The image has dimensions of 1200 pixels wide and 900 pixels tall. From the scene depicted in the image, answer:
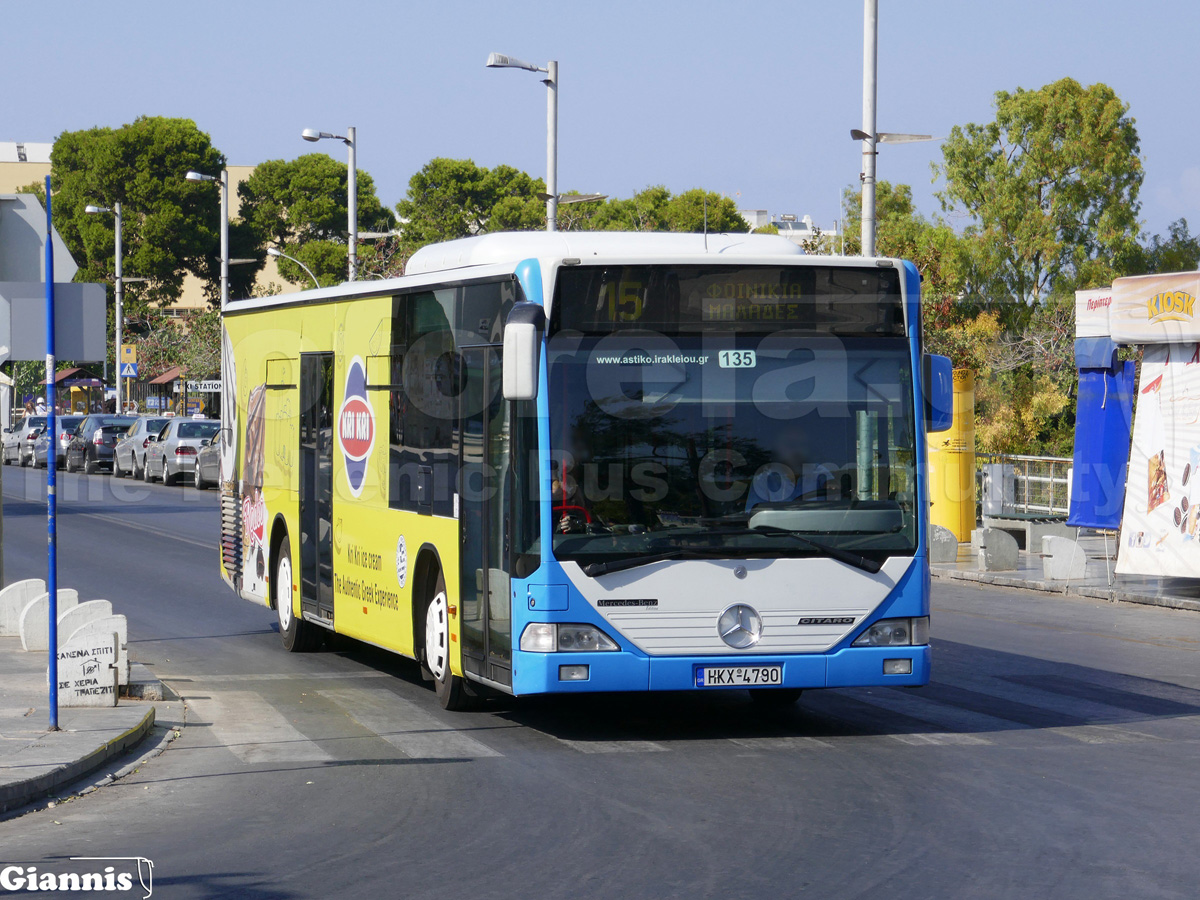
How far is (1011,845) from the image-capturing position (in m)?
6.86

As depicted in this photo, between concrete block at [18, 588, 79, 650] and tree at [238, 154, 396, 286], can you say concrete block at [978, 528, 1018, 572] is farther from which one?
tree at [238, 154, 396, 286]

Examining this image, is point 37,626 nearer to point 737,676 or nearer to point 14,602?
point 14,602

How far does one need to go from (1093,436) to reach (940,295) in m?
12.3

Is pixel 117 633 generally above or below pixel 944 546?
above

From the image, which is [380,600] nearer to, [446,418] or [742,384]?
[446,418]

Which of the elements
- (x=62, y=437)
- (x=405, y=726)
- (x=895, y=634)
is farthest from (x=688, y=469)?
(x=62, y=437)

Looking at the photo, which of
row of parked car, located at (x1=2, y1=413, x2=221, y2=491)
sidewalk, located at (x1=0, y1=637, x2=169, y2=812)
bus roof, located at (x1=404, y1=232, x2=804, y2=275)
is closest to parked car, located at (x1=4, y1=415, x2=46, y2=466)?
row of parked car, located at (x1=2, y1=413, x2=221, y2=491)

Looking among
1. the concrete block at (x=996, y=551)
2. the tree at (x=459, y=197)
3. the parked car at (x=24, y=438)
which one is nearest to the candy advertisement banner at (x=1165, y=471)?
the concrete block at (x=996, y=551)

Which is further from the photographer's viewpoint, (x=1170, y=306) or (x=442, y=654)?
(x=1170, y=306)

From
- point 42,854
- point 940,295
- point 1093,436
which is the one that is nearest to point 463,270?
point 42,854

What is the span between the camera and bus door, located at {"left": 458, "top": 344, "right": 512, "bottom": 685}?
30.9 ft

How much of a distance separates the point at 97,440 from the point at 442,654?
4134 centimetres

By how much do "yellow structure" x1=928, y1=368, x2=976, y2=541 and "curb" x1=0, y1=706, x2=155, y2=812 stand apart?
16747 millimetres

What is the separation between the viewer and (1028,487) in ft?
86.8
